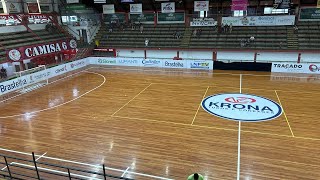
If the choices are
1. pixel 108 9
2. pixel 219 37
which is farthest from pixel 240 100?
pixel 108 9

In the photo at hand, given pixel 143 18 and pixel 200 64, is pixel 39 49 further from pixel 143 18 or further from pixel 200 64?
pixel 200 64

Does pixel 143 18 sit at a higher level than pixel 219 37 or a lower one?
higher

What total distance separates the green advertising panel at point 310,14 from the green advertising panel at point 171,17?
11.8 m

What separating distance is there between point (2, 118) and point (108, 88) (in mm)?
6479

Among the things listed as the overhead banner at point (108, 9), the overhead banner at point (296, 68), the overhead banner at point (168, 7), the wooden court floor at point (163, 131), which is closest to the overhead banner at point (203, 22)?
the overhead banner at point (168, 7)

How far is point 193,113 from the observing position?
12.0 metres

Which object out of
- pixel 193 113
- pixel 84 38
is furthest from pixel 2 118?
pixel 84 38

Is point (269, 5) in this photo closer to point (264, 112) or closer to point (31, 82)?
point (264, 112)

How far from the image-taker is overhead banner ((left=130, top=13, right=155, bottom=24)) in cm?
2861

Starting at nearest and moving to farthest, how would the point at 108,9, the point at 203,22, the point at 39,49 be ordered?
the point at 39,49
the point at 203,22
the point at 108,9

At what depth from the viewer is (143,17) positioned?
2884cm

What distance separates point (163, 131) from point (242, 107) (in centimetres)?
455

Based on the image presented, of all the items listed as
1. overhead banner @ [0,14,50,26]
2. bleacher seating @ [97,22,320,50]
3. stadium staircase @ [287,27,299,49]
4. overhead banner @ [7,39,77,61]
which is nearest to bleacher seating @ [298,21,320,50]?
bleacher seating @ [97,22,320,50]

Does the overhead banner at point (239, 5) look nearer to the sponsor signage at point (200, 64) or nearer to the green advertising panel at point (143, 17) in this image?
the sponsor signage at point (200, 64)
